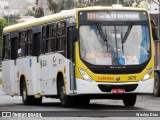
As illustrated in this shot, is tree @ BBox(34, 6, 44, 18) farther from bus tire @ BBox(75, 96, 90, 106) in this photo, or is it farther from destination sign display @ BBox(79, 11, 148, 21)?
destination sign display @ BBox(79, 11, 148, 21)

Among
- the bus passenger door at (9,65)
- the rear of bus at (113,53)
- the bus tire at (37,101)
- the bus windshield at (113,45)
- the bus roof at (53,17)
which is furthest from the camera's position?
the bus passenger door at (9,65)

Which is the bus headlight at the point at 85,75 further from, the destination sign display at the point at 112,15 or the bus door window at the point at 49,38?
the bus door window at the point at 49,38

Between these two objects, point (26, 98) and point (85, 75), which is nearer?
point (85, 75)

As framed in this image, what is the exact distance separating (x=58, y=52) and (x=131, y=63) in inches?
96.9

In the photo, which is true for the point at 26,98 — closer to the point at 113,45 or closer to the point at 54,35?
the point at 54,35

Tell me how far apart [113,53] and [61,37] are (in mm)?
1942

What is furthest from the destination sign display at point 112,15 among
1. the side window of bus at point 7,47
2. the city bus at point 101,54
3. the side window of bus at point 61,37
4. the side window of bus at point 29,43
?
the side window of bus at point 7,47

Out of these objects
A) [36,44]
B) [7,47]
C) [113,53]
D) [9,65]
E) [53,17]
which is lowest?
[9,65]

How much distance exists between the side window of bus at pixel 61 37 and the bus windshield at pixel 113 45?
40.2 inches

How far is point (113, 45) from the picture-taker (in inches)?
878

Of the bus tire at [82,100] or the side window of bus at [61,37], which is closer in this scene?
the side window of bus at [61,37]

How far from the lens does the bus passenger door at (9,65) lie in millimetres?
28781

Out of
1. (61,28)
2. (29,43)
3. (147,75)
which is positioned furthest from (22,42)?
(147,75)

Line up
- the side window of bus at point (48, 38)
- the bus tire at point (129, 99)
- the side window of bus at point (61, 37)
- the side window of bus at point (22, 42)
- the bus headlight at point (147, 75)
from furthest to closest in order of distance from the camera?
1. the side window of bus at point (22, 42)
2. the side window of bus at point (48, 38)
3. the bus tire at point (129, 99)
4. the side window of bus at point (61, 37)
5. the bus headlight at point (147, 75)
